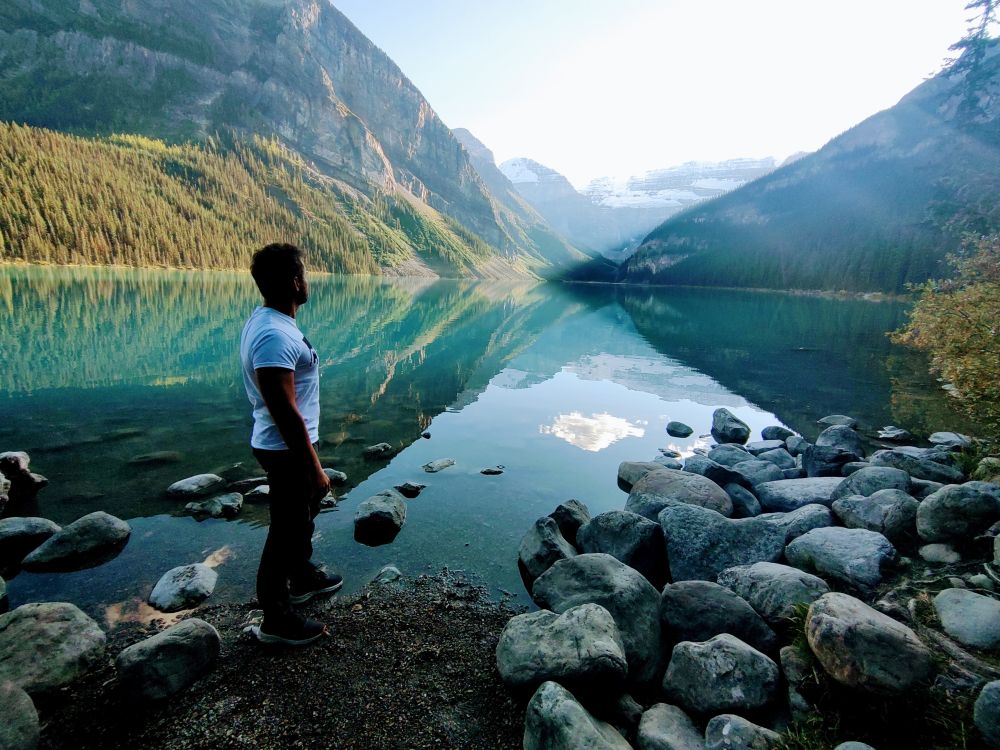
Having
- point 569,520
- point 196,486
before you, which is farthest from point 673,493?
point 196,486

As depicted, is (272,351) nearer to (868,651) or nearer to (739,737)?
(739,737)

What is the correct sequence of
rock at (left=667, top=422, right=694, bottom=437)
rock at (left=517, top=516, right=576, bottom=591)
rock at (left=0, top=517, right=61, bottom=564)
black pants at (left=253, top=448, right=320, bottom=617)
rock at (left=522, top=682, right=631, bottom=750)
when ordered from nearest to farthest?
rock at (left=522, top=682, right=631, bottom=750) → black pants at (left=253, top=448, right=320, bottom=617) → rock at (left=0, top=517, right=61, bottom=564) → rock at (left=517, top=516, right=576, bottom=591) → rock at (left=667, top=422, right=694, bottom=437)

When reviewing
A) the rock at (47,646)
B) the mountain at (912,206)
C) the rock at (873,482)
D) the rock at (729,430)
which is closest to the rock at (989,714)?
the rock at (873,482)

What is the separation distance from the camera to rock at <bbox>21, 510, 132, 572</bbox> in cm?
777

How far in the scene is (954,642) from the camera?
17.3ft

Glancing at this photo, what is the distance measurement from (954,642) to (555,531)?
5.38 m

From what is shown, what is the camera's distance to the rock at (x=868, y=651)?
4.49 metres

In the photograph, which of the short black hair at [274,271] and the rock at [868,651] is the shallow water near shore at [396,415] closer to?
the rock at [868,651]

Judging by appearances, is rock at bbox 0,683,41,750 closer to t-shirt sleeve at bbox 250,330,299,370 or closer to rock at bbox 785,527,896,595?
t-shirt sleeve at bbox 250,330,299,370

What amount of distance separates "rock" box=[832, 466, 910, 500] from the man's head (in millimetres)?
11256

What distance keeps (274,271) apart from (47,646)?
4952 millimetres

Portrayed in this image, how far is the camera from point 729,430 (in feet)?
60.2

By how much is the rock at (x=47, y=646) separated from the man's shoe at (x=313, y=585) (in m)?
2.27

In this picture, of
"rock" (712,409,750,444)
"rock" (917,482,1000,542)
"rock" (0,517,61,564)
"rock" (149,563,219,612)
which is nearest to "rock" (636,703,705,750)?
"rock" (917,482,1000,542)
